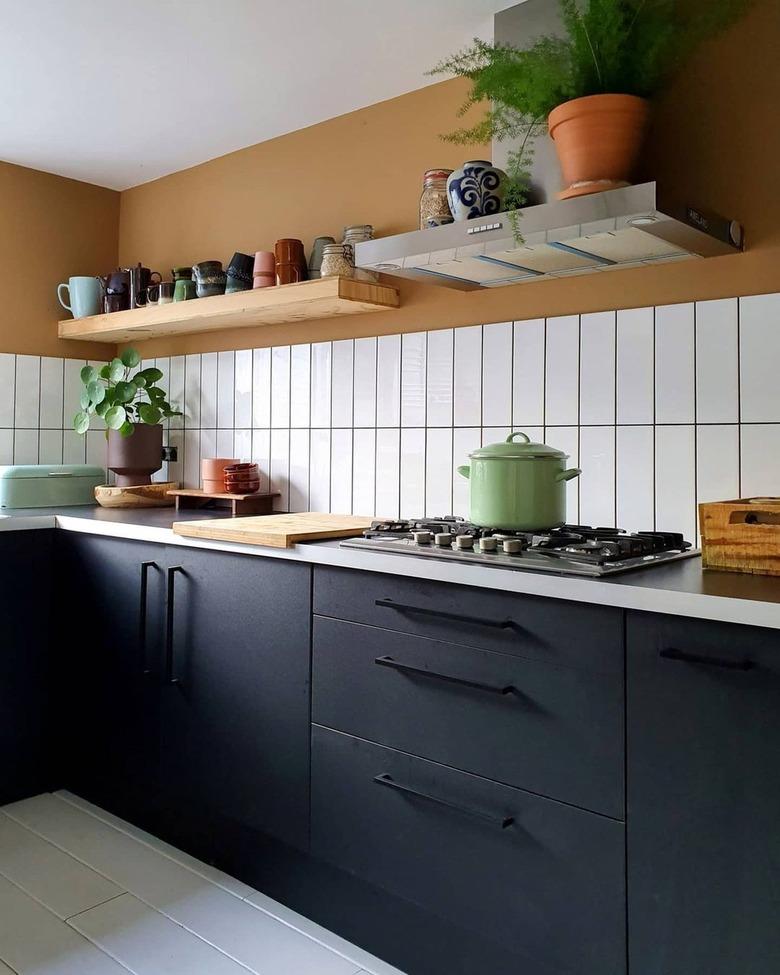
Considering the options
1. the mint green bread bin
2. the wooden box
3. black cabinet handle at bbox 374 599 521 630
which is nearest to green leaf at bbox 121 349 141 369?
the mint green bread bin

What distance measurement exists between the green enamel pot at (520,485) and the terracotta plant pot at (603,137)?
21.8 inches

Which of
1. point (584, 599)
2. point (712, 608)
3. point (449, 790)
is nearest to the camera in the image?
point (712, 608)

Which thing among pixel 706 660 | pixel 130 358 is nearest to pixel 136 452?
pixel 130 358

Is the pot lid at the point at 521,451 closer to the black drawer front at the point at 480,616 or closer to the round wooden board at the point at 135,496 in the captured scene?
the black drawer front at the point at 480,616

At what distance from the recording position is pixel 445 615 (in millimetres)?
1589

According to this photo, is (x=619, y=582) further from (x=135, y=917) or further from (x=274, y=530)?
(x=135, y=917)

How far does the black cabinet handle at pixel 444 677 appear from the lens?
4.93ft

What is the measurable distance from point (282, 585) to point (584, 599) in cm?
78

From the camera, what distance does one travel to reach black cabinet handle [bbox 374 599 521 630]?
4.93 ft

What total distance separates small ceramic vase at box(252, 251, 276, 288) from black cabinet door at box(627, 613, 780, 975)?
1.72 m

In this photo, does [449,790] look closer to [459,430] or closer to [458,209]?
[459,430]

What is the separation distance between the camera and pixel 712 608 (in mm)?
1251

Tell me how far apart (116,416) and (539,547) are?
188 centimetres

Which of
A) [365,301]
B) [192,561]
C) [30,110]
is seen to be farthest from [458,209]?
[30,110]
